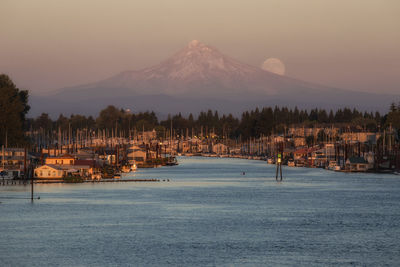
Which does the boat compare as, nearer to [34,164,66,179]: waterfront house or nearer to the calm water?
[34,164,66,179]: waterfront house

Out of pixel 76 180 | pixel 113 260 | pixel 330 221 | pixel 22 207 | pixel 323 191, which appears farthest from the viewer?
pixel 76 180

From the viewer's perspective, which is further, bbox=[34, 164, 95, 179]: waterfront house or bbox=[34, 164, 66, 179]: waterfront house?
bbox=[34, 164, 95, 179]: waterfront house

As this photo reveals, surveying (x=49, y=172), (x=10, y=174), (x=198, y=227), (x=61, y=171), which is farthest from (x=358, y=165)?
(x=198, y=227)

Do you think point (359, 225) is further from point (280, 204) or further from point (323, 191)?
point (323, 191)

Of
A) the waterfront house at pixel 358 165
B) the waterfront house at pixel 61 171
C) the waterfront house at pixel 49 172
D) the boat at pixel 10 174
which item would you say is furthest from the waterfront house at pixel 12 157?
the waterfront house at pixel 358 165

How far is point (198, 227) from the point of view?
76.8 metres

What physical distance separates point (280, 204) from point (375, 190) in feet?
99.9

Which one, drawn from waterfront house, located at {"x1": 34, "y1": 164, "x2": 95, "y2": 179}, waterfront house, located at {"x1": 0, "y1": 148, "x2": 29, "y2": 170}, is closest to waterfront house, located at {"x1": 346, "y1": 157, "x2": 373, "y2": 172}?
waterfront house, located at {"x1": 34, "y1": 164, "x2": 95, "y2": 179}

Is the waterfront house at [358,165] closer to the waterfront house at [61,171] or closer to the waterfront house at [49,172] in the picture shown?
the waterfront house at [61,171]

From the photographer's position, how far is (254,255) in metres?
60.9

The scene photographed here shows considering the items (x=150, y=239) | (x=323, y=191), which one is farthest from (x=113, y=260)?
(x=323, y=191)

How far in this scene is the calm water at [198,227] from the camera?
60000 millimetres

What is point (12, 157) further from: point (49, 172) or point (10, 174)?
point (49, 172)

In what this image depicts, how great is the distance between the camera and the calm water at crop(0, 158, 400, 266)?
60000mm
